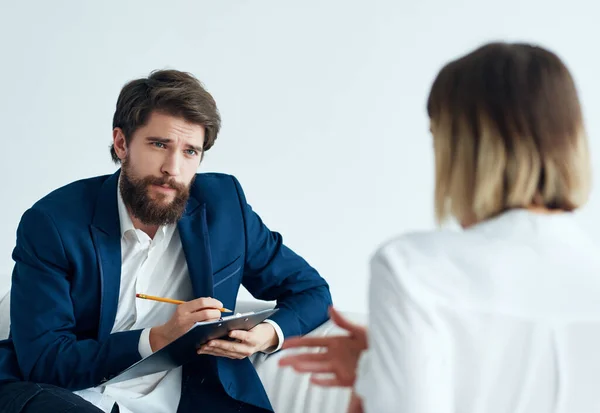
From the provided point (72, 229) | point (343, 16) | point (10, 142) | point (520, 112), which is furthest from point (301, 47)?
point (520, 112)

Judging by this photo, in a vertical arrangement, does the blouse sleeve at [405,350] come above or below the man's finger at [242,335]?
above

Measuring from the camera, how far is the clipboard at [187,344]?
1.91 metres

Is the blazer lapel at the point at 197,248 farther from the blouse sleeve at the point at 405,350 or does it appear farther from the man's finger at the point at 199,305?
the blouse sleeve at the point at 405,350

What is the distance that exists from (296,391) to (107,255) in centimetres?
66

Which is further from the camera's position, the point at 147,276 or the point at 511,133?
the point at 147,276

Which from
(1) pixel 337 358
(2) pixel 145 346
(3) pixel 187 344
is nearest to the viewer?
(1) pixel 337 358

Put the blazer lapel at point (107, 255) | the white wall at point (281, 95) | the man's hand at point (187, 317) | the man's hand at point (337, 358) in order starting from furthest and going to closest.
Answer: the white wall at point (281, 95) → the blazer lapel at point (107, 255) → the man's hand at point (187, 317) → the man's hand at point (337, 358)

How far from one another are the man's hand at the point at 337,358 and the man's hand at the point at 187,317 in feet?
2.13

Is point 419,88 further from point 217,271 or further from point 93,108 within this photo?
point 217,271

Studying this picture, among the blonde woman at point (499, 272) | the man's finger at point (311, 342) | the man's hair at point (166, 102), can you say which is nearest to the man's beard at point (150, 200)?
the man's hair at point (166, 102)

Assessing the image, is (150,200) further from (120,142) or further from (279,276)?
(279,276)

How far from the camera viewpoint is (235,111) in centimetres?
399

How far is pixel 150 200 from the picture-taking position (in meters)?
2.27

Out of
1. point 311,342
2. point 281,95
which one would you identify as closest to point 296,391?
point 311,342
